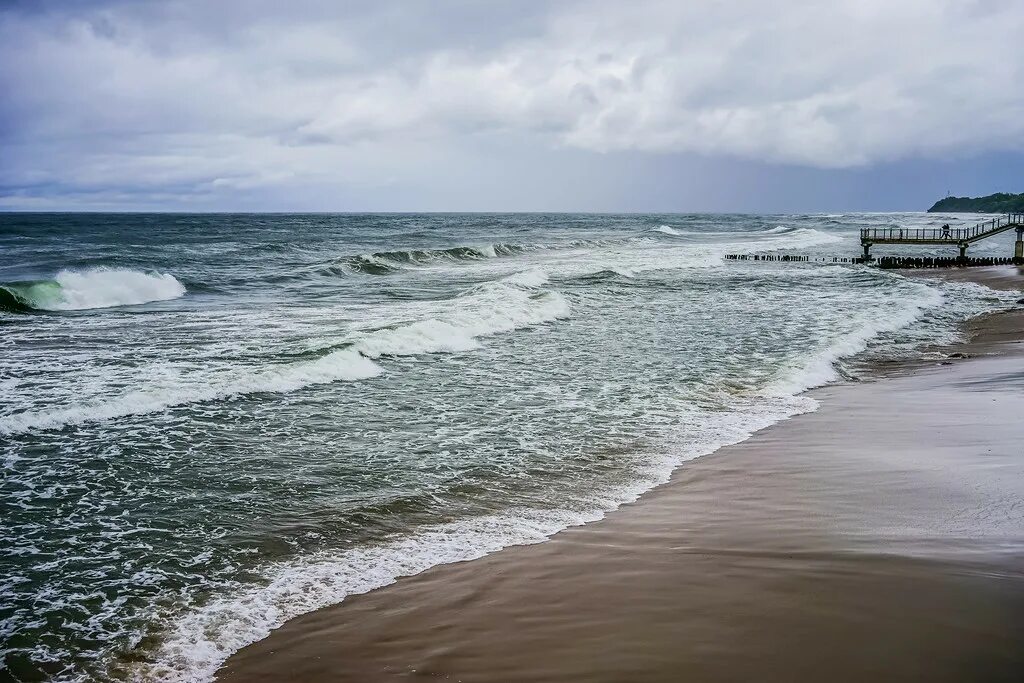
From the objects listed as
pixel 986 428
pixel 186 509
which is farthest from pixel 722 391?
pixel 186 509

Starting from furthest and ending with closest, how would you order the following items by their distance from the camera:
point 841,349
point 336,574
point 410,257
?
point 410,257
point 841,349
point 336,574

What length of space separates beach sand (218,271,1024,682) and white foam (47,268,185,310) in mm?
24594

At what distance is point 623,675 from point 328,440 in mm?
6147

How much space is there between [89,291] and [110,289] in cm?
73

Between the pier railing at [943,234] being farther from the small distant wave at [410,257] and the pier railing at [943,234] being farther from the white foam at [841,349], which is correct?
the white foam at [841,349]

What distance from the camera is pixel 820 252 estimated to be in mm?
60000

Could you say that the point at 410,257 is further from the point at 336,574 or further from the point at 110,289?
the point at 336,574

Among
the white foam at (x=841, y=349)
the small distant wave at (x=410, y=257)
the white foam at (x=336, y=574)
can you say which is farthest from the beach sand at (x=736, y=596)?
the small distant wave at (x=410, y=257)

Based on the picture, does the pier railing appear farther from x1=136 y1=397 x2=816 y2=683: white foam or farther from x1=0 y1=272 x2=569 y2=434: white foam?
x1=136 y1=397 x2=816 y2=683: white foam

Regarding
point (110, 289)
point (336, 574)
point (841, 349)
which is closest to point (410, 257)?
point (110, 289)

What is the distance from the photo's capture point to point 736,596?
5156 millimetres

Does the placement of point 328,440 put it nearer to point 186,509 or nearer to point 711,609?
point 186,509

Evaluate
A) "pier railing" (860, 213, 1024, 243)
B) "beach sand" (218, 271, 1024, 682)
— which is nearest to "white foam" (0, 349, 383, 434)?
"beach sand" (218, 271, 1024, 682)

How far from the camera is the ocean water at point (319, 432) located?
558 cm
